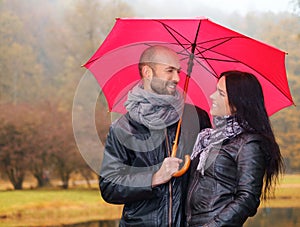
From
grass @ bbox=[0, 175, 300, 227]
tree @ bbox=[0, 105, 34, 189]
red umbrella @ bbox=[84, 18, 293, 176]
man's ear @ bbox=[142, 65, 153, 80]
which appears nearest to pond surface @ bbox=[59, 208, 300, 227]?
grass @ bbox=[0, 175, 300, 227]

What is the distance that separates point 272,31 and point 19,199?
4205mm

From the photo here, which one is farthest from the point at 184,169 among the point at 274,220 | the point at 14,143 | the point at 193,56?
the point at 274,220

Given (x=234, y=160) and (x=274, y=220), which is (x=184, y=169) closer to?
(x=234, y=160)

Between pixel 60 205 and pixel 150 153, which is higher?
pixel 150 153

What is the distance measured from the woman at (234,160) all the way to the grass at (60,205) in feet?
17.9

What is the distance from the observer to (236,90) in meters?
1.47

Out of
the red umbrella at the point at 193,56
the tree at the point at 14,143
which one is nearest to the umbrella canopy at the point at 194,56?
the red umbrella at the point at 193,56

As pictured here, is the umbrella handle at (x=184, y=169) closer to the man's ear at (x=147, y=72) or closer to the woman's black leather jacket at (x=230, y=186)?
the woman's black leather jacket at (x=230, y=186)

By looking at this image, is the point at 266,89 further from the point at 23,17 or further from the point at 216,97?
the point at 23,17

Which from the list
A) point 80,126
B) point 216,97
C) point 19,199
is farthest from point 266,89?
point 19,199

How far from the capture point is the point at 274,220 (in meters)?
7.16

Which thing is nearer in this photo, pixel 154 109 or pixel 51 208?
pixel 154 109

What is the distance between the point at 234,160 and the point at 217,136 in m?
0.10

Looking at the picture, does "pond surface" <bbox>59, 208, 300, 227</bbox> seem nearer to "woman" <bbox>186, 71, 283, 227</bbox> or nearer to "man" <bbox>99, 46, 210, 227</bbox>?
"man" <bbox>99, 46, 210, 227</bbox>
